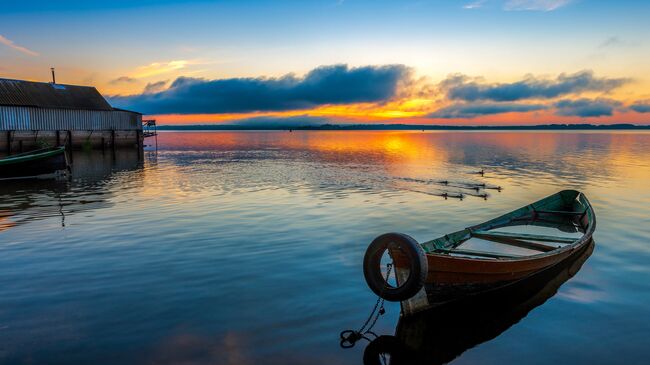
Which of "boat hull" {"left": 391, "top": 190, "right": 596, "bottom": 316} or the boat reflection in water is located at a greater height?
"boat hull" {"left": 391, "top": 190, "right": 596, "bottom": 316}

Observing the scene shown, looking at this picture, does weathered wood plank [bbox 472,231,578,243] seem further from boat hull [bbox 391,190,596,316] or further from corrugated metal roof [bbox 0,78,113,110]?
corrugated metal roof [bbox 0,78,113,110]

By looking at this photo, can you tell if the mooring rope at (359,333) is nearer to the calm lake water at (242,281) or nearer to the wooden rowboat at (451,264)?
the calm lake water at (242,281)

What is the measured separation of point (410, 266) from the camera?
29.5 ft

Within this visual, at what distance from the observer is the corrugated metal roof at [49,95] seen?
56.5 meters

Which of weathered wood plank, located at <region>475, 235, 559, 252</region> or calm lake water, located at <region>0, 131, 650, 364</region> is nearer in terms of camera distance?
calm lake water, located at <region>0, 131, 650, 364</region>

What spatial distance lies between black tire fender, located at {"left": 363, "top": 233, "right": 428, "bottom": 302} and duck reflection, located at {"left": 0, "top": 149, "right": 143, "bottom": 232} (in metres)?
16.0

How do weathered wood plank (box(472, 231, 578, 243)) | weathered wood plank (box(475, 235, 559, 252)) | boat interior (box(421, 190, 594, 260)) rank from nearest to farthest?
boat interior (box(421, 190, 594, 260)) < weathered wood plank (box(475, 235, 559, 252)) < weathered wood plank (box(472, 231, 578, 243))

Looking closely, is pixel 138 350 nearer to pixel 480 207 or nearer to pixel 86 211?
pixel 86 211

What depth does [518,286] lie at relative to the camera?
1198 centimetres

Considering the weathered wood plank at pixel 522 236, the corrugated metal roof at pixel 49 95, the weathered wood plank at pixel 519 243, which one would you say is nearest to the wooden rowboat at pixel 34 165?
the corrugated metal roof at pixel 49 95

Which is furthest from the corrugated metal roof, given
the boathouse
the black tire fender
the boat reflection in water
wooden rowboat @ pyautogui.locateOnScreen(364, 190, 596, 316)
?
the boat reflection in water

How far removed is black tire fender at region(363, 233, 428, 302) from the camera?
8.85 meters

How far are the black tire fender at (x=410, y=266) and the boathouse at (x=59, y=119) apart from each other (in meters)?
61.7

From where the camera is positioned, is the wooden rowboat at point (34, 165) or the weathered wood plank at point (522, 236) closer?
the weathered wood plank at point (522, 236)
